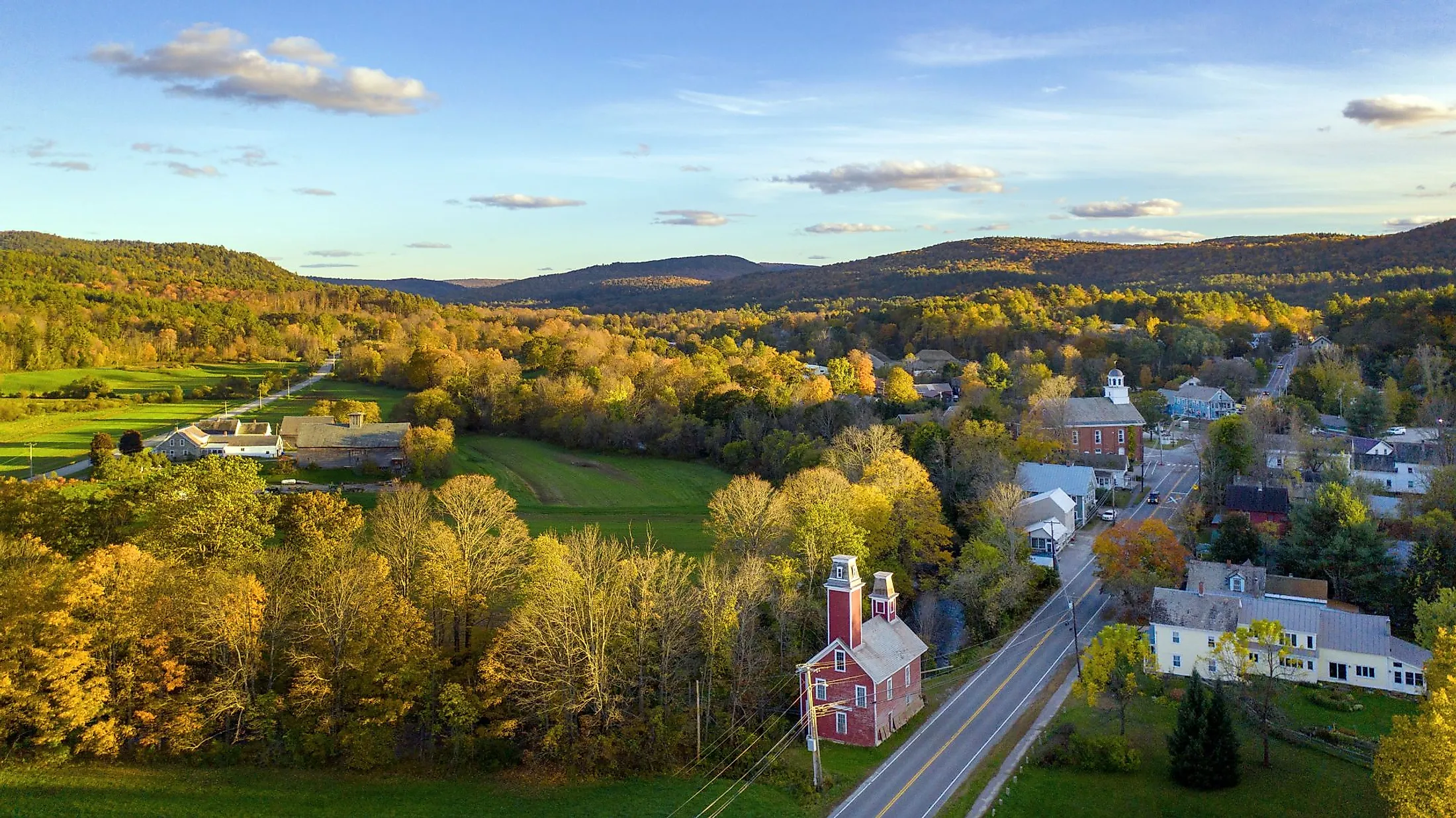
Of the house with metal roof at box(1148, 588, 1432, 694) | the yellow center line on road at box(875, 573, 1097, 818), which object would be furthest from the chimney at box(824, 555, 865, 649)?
the house with metal roof at box(1148, 588, 1432, 694)

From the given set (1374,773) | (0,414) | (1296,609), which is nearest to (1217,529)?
(1296,609)

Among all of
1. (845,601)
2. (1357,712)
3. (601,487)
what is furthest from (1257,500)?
(601,487)

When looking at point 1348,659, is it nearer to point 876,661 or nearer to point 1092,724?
point 1092,724

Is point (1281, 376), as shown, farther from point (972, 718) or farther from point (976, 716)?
point (972, 718)

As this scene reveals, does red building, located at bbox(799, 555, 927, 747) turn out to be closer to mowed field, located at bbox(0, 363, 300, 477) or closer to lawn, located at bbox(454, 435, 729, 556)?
lawn, located at bbox(454, 435, 729, 556)

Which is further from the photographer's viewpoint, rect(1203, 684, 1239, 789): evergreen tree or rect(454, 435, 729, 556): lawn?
rect(454, 435, 729, 556): lawn

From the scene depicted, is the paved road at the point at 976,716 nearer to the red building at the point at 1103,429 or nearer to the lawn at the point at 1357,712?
the lawn at the point at 1357,712
